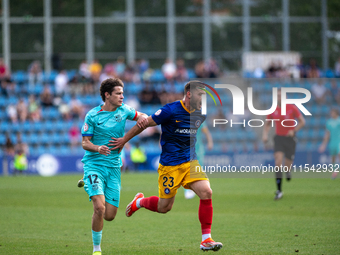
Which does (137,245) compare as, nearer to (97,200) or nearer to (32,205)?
(97,200)

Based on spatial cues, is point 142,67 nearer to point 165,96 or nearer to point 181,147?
point 165,96

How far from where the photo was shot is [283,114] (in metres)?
13.1

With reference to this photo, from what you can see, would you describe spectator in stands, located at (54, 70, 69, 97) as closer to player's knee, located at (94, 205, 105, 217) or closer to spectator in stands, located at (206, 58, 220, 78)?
spectator in stands, located at (206, 58, 220, 78)

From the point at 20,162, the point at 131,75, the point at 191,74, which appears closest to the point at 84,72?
the point at 131,75

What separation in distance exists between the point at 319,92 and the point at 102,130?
2152cm

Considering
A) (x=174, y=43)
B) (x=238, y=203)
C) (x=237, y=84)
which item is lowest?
(x=238, y=203)

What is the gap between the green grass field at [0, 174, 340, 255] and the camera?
288 inches

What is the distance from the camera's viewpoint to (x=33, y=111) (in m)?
26.6

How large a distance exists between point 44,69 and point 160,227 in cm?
2304

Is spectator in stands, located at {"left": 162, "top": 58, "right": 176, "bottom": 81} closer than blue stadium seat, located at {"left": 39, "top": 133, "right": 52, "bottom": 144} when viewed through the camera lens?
No

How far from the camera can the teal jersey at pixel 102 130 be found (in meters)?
6.84

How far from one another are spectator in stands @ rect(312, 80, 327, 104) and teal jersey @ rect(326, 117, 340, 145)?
791 centimetres

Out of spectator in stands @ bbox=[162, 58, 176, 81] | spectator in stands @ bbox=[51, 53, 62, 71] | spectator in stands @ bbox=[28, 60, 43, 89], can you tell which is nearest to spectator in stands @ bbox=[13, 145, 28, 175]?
spectator in stands @ bbox=[28, 60, 43, 89]

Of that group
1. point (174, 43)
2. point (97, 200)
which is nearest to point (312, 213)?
point (97, 200)
